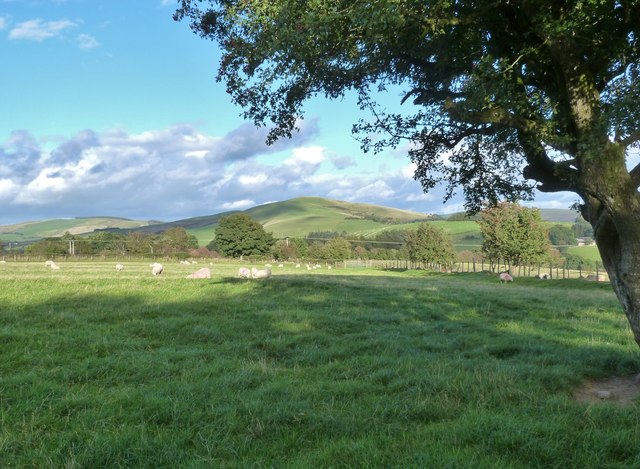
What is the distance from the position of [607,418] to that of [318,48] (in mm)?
6046

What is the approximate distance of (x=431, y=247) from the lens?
300 feet

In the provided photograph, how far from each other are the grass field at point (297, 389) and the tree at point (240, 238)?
299 feet

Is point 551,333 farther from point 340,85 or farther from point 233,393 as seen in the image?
point 233,393

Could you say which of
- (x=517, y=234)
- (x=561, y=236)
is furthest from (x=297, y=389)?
(x=561, y=236)

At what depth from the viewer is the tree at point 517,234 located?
6419 centimetres

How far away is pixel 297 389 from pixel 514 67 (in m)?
5.84

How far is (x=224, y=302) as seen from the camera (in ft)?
49.5

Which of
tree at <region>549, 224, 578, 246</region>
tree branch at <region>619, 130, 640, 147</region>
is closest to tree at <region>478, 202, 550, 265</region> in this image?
tree at <region>549, 224, 578, 246</region>

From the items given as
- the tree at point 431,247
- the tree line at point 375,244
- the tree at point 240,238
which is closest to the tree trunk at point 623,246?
the tree line at point 375,244

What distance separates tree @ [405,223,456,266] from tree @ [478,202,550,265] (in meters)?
23.3

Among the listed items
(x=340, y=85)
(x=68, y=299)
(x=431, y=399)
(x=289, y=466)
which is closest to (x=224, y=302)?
(x=68, y=299)

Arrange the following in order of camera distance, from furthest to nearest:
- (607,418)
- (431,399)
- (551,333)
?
(551,333), (431,399), (607,418)

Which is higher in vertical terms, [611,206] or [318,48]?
[318,48]

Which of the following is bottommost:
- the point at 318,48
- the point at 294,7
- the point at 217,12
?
the point at 318,48
